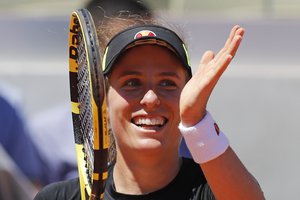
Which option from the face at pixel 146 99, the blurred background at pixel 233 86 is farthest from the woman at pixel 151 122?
the blurred background at pixel 233 86

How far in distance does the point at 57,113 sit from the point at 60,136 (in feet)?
0.41

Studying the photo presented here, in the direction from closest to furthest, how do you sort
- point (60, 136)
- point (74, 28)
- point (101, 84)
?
1. point (101, 84)
2. point (74, 28)
3. point (60, 136)

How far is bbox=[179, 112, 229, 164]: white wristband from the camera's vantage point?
1770 mm

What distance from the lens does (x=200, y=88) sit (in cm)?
171

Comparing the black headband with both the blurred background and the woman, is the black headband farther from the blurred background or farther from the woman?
the blurred background

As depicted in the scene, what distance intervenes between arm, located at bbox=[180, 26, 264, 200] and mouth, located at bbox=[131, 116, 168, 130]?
0.51ft

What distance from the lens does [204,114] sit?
178 cm

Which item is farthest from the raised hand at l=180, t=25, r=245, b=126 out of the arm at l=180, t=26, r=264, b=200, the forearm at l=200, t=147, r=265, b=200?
the forearm at l=200, t=147, r=265, b=200

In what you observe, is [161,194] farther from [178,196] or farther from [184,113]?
[184,113]

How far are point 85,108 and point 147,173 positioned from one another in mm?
260

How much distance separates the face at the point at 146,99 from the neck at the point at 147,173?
36 mm

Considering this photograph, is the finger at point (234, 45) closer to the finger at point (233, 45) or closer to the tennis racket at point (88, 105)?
the finger at point (233, 45)

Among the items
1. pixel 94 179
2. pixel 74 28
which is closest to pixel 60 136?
pixel 74 28

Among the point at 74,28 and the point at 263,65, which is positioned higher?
the point at 74,28
